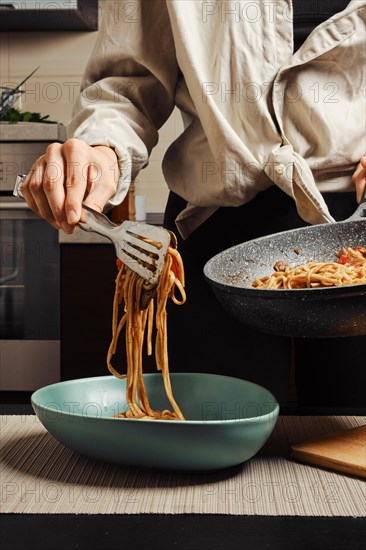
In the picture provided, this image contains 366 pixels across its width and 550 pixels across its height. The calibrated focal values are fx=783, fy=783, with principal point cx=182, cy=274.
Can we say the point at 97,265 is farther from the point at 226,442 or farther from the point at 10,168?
the point at 226,442

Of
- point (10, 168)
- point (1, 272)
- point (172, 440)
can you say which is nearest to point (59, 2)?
point (10, 168)

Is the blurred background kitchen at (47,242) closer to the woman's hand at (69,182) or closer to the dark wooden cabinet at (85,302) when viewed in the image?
the dark wooden cabinet at (85,302)

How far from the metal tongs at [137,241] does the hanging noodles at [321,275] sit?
122 mm

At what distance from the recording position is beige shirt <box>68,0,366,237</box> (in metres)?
1.08

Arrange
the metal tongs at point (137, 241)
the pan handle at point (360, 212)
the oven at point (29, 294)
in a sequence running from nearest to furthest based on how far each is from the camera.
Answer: the metal tongs at point (137, 241) < the pan handle at point (360, 212) < the oven at point (29, 294)

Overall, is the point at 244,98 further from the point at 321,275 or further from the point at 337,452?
the point at 337,452

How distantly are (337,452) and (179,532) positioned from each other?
236mm

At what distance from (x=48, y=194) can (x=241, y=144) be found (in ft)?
0.99

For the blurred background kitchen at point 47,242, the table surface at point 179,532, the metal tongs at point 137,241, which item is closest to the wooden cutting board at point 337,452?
the table surface at point 179,532

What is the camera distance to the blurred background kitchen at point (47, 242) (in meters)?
2.34

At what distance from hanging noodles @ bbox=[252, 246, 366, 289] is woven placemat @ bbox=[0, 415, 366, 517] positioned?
19 cm

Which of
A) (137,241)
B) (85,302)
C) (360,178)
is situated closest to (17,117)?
(85,302)

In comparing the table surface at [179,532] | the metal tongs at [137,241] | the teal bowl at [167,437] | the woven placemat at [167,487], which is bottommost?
the woven placemat at [167,487]

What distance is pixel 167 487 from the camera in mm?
766
